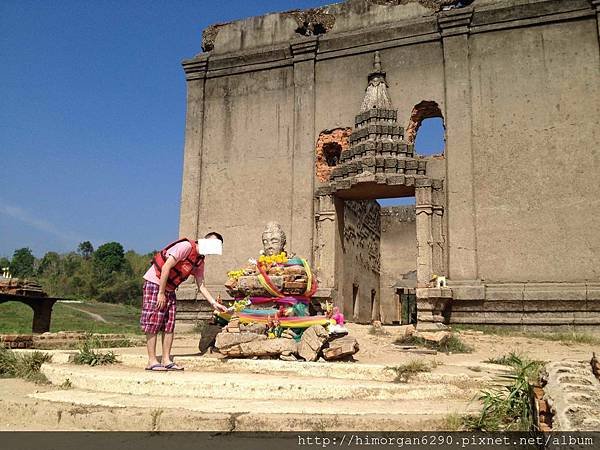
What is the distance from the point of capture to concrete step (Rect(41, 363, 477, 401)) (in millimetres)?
4121

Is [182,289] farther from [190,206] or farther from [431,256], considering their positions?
[431,256]

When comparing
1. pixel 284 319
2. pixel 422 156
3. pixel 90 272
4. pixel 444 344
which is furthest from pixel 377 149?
pixel 90 272

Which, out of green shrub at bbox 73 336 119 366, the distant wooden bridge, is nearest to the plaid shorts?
green shrub at bbox 73 336 119 366

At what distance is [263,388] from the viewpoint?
13.8ft

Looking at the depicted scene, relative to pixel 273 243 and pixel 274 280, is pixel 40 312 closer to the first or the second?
pixel 273 243

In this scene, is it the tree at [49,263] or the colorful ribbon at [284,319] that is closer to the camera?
the colorful ribbon at [284,319]

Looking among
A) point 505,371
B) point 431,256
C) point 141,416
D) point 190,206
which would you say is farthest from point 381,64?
point 141,416

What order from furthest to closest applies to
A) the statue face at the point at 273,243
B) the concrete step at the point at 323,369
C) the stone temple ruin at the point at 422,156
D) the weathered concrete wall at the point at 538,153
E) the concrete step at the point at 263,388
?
the stone temple ruin at the point at 422,156
the weathered concrete wall at the point at 538,153
the statue face at the point at 273,243
the concrete step at the point at 323,369
the concrete step at the point at 263,388

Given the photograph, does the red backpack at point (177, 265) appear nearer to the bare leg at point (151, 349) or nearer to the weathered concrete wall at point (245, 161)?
the bare leg at point (151, 349)

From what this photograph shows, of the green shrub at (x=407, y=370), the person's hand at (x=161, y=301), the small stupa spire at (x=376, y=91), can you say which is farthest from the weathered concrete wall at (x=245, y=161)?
the green shrub at (x=407, y=370)

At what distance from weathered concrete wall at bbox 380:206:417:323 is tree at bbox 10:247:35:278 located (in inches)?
1879

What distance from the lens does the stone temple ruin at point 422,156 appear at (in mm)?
10805

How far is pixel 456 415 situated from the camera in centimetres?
337

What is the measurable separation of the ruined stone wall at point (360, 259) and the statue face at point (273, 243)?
18.0 feet
